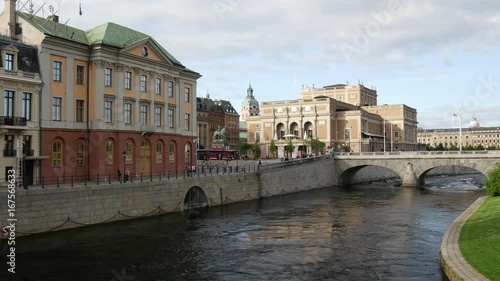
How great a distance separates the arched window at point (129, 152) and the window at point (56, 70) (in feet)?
32.9

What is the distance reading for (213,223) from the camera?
141 feet

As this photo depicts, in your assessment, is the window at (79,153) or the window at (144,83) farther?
the window at (144,83)

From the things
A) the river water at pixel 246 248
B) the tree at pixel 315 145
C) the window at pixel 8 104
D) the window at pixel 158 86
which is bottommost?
the river water at pixel 246 248

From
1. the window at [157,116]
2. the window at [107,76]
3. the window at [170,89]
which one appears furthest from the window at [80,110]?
the window at [170,89]

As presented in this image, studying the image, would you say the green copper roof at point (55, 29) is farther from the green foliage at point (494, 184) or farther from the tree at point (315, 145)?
the tree at point (315, 145)

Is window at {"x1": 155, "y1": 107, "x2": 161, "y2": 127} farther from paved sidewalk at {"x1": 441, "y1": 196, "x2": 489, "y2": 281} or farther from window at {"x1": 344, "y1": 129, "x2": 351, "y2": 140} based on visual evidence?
window at {"x1": 344, "y1": 129, "x2": 351, "y2": 140}

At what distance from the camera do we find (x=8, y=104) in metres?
41.4

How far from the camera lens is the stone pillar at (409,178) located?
83.9m

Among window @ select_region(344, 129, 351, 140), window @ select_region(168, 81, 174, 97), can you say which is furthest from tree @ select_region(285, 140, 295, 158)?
window @ select_region(168, 81, 174, 97)

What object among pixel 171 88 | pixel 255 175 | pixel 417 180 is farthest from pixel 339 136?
pixel 171 88

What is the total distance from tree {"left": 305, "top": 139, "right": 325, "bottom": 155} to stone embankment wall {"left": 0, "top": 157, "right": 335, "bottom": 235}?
53.5 metres

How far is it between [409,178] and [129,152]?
5194 cm

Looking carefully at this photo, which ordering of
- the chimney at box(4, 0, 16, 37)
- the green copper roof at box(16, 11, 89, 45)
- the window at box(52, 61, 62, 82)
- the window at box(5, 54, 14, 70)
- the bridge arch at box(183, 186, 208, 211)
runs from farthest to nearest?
the bridge arch at box(183, 186, 208, 211) → the chimney at box(4, 0, 16, 37) → the green copper roof at box(16, 11, 89, 45) → the window at box(52, 61, 62, 82) → the window at box(5, 54, 14, 70)

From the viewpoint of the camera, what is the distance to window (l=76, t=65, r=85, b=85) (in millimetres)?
48375
